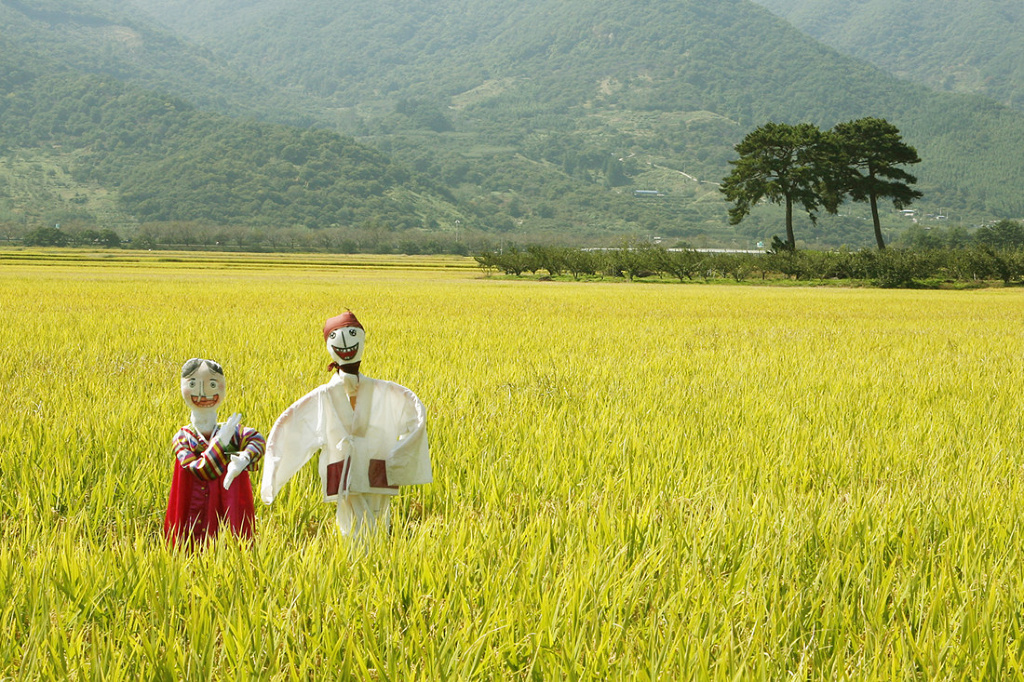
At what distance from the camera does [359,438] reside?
2.21 m

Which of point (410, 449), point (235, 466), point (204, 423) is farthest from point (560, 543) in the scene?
point (204, 423)

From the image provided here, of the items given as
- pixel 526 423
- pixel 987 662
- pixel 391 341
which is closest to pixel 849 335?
pixel 391 341

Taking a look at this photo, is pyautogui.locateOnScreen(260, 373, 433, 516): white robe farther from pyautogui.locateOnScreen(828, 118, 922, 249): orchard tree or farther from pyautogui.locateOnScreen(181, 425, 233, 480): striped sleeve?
pyautogui.locateOnScreen(828, 118, 922, 249): orchard tree

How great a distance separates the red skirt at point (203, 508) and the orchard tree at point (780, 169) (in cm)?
5144

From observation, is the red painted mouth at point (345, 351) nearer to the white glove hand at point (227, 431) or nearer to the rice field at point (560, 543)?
the white glove hand at point (227, 431)

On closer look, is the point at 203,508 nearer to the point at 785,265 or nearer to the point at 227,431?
the point at 227,431

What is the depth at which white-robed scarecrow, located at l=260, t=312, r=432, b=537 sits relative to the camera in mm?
2162

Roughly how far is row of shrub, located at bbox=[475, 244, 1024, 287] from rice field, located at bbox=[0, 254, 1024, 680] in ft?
125

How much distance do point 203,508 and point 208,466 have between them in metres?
0.24

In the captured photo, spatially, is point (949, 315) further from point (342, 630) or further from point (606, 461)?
point (342, 630)

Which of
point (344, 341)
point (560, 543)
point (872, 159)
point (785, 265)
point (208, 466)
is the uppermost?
point (872, 159)

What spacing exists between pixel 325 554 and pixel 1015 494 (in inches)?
109

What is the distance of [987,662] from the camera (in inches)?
65.8

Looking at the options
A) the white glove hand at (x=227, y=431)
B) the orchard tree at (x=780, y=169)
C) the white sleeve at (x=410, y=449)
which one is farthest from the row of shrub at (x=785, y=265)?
the white glove hand at (x=227, y=431)
